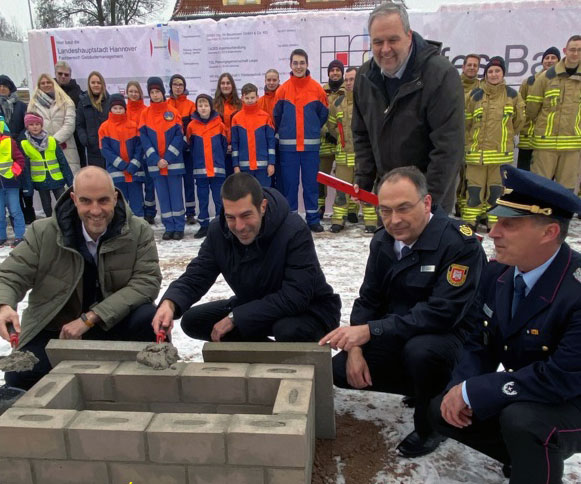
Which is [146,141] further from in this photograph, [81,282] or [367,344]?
[367,344]

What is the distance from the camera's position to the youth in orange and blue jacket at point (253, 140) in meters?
6.53

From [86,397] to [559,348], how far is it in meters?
1.96

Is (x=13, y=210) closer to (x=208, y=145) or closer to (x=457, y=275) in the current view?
(x=208, y=145)

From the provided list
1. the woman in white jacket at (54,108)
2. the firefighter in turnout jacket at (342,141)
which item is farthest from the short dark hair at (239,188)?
the woman in white jacket at (54,108)

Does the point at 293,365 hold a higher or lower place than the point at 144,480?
higher

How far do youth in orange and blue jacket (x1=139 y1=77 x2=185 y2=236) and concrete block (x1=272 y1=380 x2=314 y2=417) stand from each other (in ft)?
16.4

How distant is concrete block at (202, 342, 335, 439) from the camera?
7.66ft

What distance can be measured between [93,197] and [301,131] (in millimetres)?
4247

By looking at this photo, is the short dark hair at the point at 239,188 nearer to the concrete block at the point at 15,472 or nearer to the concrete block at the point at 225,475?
the concrete block at the point at 225,475

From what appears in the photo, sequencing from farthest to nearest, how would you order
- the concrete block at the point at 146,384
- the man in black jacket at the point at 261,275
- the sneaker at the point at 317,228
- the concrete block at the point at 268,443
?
the sneaker at the point at 317,228 < the man in black jacket at the point at 261,275 < the concrete block at the point at 146,384 < the concrete block at the point at 268,443

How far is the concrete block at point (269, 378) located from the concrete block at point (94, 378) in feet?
2.08

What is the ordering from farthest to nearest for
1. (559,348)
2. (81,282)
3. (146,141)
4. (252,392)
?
(146,141) → (81,282) → (252,392) → (559,348)

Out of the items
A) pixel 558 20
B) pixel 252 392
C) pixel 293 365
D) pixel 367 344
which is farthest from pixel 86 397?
pixel 558 20

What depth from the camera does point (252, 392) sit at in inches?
88.1
